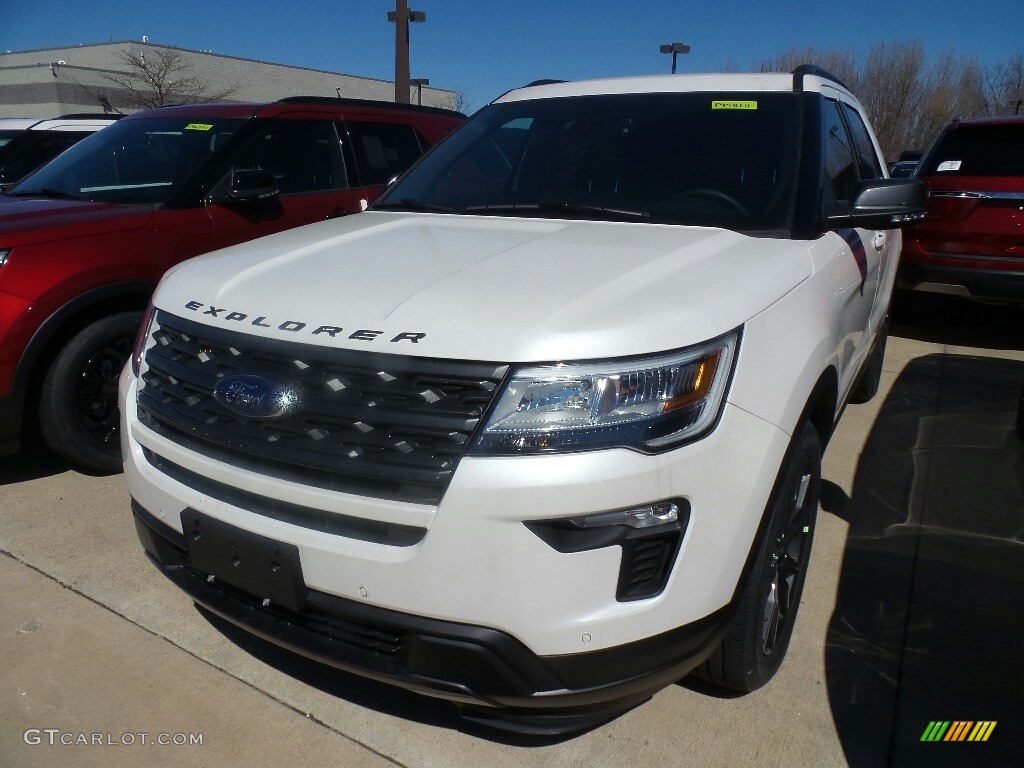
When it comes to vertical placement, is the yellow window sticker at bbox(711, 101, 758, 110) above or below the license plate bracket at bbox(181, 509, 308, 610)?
above

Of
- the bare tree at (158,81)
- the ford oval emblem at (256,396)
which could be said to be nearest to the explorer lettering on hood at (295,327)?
the ford oval emblem at (256,396)

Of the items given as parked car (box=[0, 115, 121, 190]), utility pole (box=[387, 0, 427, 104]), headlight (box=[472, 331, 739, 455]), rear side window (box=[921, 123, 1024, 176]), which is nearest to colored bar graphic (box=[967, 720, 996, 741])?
headlight (box=[472, 331, 739, 455])

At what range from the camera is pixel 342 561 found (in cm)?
183

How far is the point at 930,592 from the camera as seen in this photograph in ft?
10.00

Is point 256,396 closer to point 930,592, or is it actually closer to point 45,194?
point 930,592

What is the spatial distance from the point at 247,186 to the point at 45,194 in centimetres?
124

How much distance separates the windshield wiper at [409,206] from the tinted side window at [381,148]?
1.80 meters

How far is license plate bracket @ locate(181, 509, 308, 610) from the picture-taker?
191cm

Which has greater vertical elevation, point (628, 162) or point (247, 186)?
point (628, 162)

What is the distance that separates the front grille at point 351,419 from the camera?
1774mm

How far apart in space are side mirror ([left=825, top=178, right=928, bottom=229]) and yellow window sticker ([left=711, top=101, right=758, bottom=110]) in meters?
0.59

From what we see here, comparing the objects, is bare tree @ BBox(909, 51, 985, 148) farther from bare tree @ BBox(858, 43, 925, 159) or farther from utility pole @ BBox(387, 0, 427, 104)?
utility pole @ BBox(387, 0, 427, 104)

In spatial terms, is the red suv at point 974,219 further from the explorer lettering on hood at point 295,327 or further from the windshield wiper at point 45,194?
the windshield wiper at point 45,194

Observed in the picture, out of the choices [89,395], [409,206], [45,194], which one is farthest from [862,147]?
[45,194]
